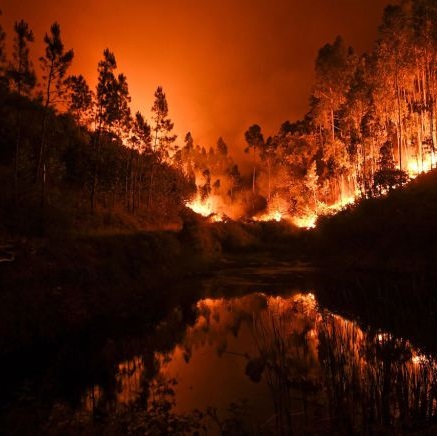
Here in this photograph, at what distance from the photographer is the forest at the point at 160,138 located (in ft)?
85.3

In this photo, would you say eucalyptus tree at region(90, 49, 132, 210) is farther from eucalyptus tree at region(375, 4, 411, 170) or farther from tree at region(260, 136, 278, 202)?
tree at region(260, 136, 278, 202)

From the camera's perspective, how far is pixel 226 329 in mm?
14305

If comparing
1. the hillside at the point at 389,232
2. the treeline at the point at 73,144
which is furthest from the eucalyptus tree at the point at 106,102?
the hillside at the point at 389,232

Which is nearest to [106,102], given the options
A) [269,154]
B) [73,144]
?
[73,144]

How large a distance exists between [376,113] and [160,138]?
29.0 m

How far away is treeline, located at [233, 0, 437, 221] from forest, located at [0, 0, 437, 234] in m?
0.14

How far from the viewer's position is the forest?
1024 inches

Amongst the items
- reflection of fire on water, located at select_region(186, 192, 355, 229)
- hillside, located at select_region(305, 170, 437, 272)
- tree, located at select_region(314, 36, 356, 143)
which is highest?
tree, located at select_region(314, 36, 356, 143)

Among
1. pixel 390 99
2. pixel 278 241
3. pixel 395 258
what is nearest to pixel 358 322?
pixel 395 258

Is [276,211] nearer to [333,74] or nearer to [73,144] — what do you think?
[333,74]

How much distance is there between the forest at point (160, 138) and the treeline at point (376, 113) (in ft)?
0.46

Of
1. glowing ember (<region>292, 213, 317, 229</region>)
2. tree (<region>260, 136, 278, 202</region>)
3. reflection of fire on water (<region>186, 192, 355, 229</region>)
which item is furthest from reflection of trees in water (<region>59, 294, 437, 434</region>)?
tree (<region>260, 136, 278, 202</region>)

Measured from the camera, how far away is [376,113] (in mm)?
41844

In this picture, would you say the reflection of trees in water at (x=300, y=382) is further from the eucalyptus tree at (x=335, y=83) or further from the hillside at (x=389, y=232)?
the eucalyptus tree at (x=335, y=83)
